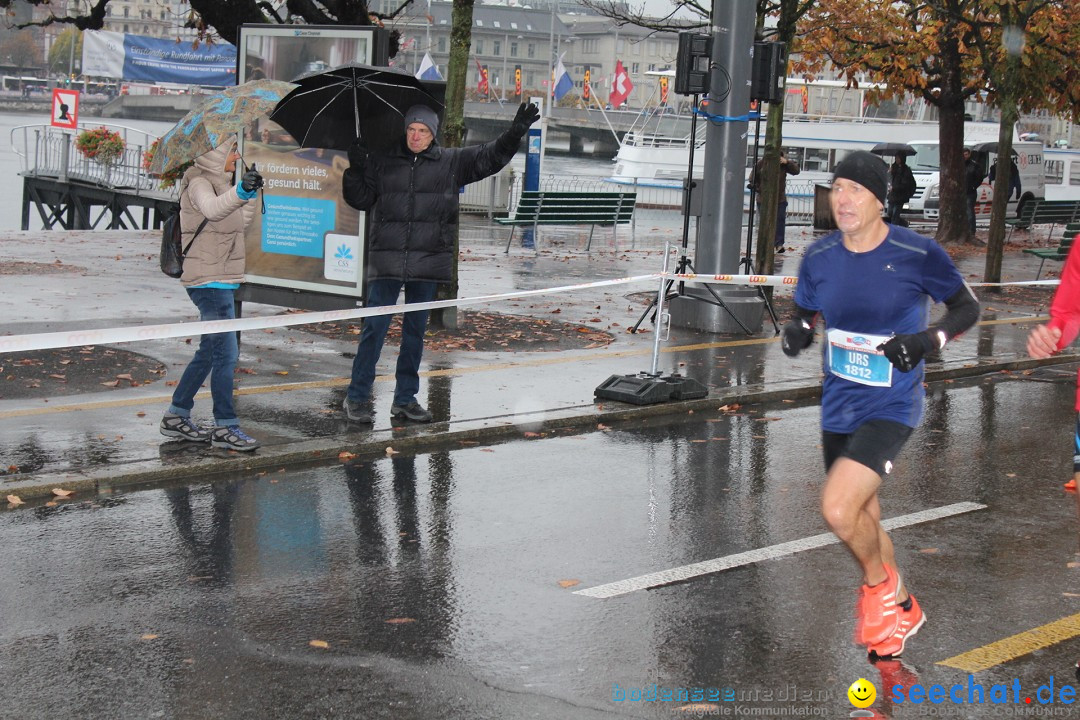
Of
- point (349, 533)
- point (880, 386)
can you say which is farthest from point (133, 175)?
point (880, 386)

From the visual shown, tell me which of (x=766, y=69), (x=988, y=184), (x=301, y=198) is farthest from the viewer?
(x=988, y=184)

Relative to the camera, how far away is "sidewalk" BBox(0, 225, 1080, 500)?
790 cm

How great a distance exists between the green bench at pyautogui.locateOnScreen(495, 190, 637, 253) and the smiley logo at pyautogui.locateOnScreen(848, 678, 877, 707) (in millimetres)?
17219

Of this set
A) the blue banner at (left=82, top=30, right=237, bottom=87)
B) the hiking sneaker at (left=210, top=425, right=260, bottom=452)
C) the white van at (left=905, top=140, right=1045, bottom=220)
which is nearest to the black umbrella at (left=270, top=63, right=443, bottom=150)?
the hiking sneaker at (left=210, top=425, right=260, bottom=452)

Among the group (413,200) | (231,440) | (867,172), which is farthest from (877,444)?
(413,200)

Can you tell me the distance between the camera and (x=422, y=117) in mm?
8594

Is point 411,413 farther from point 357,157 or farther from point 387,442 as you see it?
point 357,157

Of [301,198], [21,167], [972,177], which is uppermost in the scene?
[972,177]

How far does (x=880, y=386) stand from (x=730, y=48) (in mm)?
8821

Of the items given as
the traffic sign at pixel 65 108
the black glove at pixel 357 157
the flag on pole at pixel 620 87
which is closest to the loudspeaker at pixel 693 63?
the black glove at pixel 357 157

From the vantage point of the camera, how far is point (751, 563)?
246 inches

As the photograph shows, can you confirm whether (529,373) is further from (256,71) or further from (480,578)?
(480,578)

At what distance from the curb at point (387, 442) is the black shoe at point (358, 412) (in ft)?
0.81

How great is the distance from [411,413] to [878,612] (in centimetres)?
463
